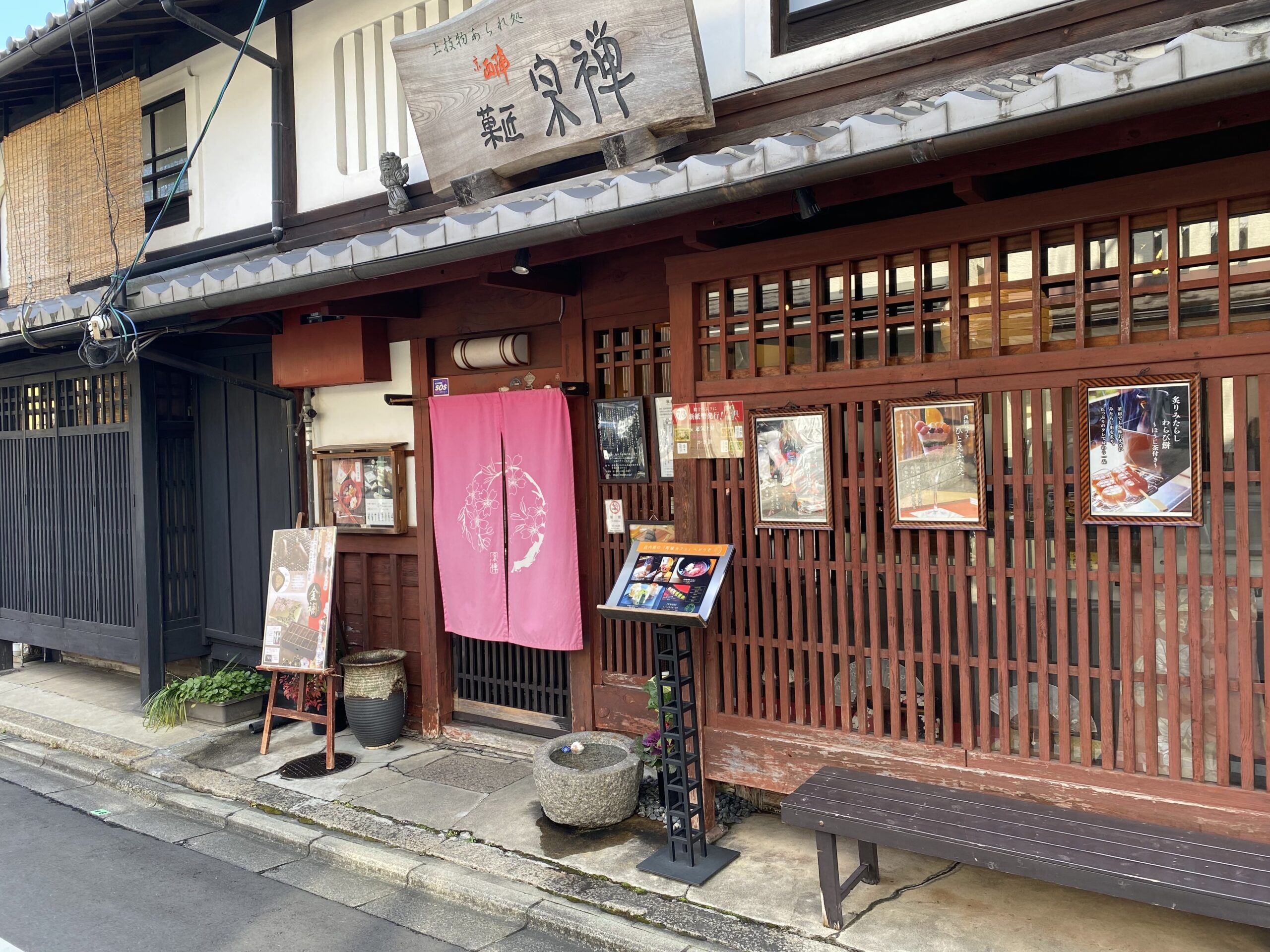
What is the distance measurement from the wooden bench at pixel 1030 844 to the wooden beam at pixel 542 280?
159 inches

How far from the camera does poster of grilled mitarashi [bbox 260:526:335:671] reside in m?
7.98

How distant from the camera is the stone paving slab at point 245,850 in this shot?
612 centimetres

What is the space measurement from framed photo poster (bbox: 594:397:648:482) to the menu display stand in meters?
1.26

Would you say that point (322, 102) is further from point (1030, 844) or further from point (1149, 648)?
point (1030, 844)

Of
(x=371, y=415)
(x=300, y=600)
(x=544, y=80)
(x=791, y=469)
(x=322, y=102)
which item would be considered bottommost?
(x=300, y=600)

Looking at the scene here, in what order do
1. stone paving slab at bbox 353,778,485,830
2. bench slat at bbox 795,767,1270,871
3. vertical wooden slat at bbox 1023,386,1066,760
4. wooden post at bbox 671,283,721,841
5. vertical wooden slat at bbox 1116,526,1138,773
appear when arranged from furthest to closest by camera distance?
stone paving slab at bbox 353,778,485,830
wooden post at bbox 671,283,721,841
vertical wooden slat at bbox 1023,386,1066,760
vertical wooden slat at bbox 1116,526,1138,773
bench slat at bbox 795,767,1270,871

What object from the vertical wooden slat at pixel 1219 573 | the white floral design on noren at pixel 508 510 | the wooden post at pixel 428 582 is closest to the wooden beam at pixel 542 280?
the wooden post at pixel 428 582

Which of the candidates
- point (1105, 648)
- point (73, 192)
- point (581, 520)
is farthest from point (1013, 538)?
point (73, 192)

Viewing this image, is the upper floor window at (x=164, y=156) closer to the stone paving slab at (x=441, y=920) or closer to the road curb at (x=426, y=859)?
the road curb at (x=426, y=859)

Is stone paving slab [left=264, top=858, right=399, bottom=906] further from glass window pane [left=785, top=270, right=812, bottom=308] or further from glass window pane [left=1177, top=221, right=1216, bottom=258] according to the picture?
glass window pane [left=1177, top=221, right=1216, bottom=258]

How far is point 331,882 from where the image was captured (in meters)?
5.79

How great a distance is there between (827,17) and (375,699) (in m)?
6.61

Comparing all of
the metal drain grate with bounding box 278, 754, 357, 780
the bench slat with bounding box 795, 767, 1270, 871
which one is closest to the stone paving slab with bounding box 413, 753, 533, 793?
the metal drain grate with bounding box 278, 754, 357, 780

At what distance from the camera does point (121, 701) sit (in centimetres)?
1016
